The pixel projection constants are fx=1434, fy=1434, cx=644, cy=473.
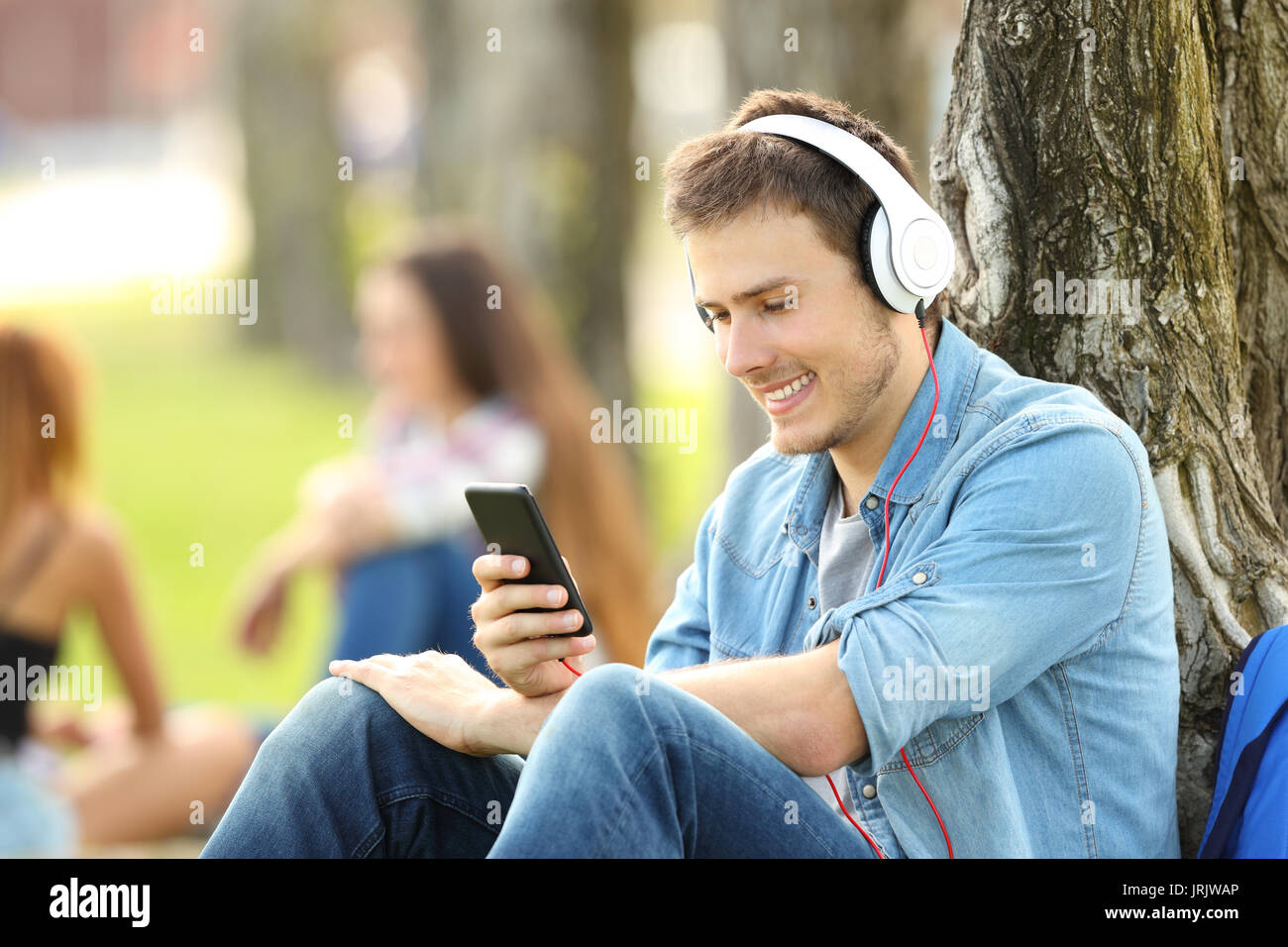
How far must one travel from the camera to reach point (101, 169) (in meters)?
32.0

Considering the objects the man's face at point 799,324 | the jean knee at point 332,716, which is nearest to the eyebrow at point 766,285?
the man's face at point 799,324

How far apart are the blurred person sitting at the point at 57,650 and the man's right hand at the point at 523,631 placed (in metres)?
2.17

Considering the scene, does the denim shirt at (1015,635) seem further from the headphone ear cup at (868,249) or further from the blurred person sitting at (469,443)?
the blurred person sitting at (469,443)

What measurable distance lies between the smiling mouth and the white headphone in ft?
0.61

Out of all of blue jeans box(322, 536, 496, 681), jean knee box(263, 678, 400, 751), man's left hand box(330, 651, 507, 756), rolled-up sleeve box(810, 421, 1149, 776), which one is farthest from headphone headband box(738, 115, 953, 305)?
blue jeans box(322, 536, 496, 681)

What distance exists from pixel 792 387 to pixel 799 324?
121mm

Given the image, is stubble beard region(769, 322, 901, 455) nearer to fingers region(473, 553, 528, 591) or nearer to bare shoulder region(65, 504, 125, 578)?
fingers region(473, 553, 528, 591)

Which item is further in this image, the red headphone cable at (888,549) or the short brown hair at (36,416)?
the short brown hair at (36,416)

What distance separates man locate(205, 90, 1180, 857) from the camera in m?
2.15

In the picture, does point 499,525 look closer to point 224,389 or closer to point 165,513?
point 165,513

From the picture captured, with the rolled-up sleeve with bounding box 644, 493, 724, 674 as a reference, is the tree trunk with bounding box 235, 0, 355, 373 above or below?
above

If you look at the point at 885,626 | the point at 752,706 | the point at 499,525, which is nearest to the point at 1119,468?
the point at 885,626

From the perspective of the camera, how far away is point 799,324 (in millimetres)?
2514

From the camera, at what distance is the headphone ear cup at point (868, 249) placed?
8.18 ft
